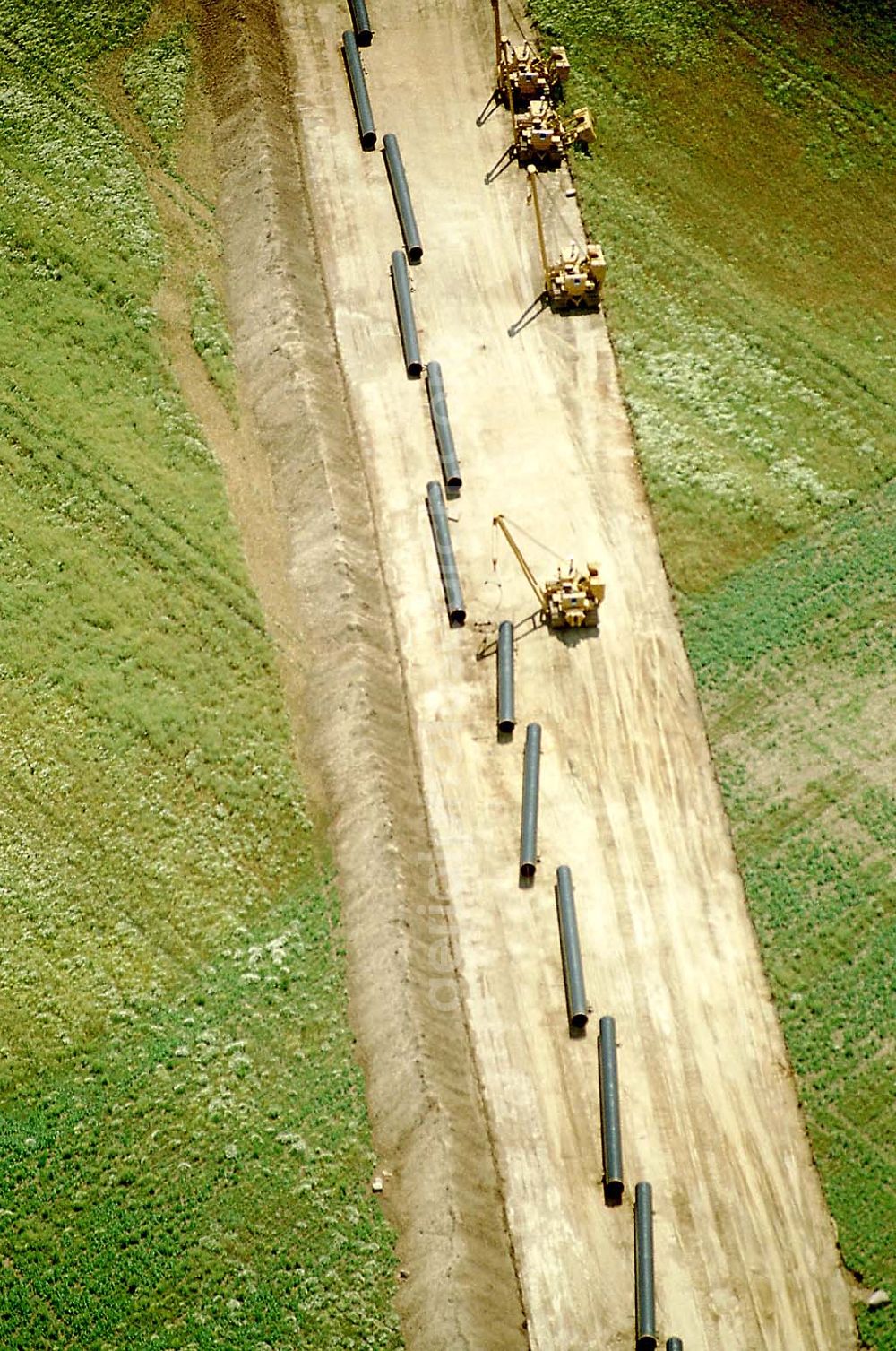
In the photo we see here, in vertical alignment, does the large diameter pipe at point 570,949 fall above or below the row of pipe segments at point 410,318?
below

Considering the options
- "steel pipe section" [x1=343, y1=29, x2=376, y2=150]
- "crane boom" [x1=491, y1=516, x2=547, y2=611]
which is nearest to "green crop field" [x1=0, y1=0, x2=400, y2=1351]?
"steel pipe section" [x1=343, y1=29, x2=376, y2=150]

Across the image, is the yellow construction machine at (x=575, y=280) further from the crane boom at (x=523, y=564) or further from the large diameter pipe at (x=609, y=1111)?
the large diameter pipe at (x=609, y=1111)

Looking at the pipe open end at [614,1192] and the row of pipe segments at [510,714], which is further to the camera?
the pipe open end at [614,1192]

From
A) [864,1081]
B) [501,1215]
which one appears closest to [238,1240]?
[501,1215]

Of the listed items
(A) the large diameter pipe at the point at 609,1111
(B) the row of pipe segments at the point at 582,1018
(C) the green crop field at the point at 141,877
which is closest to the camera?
→ (B) the row of pipe segments at the point at 582,1018

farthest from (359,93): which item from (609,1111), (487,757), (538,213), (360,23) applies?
(609,1111)

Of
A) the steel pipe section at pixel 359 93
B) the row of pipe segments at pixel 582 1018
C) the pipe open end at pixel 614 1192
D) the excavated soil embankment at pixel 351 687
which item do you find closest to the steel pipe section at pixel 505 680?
the row of pipe segments at pixel 582 1018
